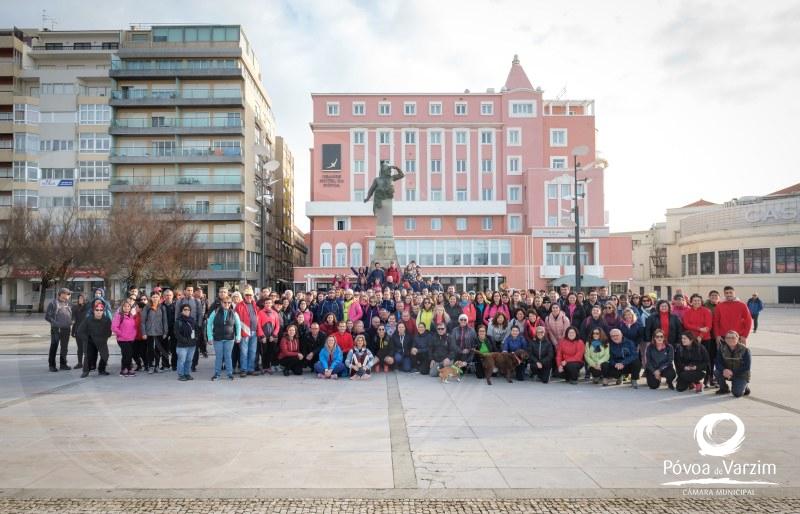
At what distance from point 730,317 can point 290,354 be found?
9.05 meters

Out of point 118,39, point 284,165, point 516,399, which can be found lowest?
point 516,399

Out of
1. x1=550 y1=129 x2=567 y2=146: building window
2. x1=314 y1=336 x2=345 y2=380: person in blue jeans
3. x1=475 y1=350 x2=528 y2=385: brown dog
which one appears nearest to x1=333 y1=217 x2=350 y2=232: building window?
x1=550 y1=129 x2=567 y2=146: building window

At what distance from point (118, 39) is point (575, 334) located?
61.7 m

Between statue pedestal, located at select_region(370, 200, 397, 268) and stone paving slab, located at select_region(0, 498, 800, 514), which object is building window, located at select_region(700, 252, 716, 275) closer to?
statue pedestal, located at select_region(370, 200, 397, 268)

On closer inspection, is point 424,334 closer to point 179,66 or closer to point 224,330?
point 224,330

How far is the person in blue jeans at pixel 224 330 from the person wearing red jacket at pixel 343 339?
7.02 feet

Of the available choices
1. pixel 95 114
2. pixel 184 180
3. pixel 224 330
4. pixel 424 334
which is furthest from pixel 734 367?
pixel 95 114

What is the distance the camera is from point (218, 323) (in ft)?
37.6

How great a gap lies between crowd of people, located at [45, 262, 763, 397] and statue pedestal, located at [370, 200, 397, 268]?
11032mm

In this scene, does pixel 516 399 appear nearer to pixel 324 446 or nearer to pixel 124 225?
pixel 324 446

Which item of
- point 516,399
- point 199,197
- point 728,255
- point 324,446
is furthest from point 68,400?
point 728,255

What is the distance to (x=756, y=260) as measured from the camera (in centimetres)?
5531

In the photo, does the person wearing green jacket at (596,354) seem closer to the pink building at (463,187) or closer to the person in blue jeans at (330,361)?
the person in blue jeans at (330,361)

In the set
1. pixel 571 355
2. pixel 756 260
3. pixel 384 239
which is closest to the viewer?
pixel 571 355
